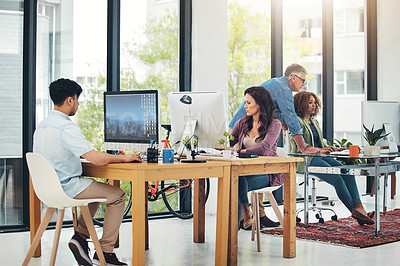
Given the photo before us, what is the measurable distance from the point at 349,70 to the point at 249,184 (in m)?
3.84

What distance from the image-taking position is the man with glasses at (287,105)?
5156 mm

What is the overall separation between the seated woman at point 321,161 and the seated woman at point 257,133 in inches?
28.9

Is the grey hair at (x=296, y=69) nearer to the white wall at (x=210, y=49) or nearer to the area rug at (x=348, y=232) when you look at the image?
the white wall at (x=210, y=49)

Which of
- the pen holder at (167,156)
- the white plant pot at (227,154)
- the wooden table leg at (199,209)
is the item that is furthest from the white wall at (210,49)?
the pen holder at (167,156)

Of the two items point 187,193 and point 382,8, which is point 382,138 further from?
point 382,8

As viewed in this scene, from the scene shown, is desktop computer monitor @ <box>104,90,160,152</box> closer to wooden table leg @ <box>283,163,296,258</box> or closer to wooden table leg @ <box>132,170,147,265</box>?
wooden table leg @ <box>132,170,147,265</box>

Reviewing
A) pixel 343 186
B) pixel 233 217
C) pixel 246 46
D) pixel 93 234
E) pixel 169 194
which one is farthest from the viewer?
pixel 246 46

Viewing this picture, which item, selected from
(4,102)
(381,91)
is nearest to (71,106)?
(4,102)

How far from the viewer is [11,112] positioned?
518cm

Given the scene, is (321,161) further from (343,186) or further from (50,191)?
(50,191)

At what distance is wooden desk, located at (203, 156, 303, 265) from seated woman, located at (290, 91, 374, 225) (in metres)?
1.14

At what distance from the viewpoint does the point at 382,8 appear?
7543 millimetres

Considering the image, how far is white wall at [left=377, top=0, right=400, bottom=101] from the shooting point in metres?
7.54

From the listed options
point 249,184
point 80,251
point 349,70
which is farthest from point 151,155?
point 349,70
